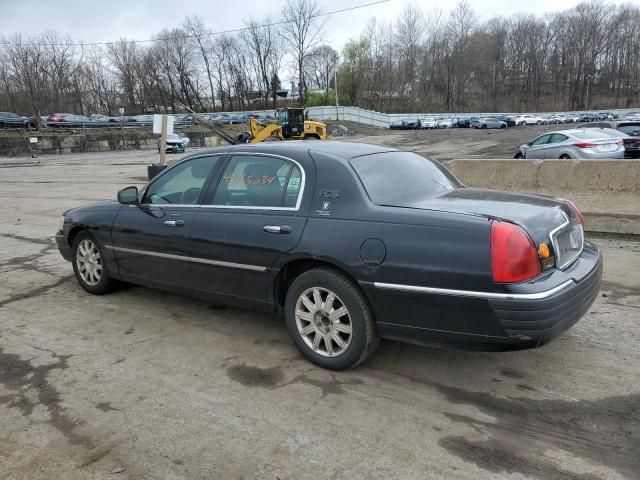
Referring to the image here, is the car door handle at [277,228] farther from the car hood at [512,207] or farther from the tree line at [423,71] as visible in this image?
the tree line at [423,71]

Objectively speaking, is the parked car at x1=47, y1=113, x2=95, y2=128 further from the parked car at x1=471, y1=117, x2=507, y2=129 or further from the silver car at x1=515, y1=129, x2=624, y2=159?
the silver car at x1=515, y1=129, x2=624, y2=159

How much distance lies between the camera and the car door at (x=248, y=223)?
3.80 m

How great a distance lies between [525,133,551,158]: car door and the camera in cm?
1613

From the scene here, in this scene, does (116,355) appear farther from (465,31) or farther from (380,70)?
(465,31)

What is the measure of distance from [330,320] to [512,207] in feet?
4.73

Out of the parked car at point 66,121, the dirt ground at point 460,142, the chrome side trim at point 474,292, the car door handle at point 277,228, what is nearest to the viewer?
the chrome side trim at point 474,292

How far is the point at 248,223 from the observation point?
3.97 m

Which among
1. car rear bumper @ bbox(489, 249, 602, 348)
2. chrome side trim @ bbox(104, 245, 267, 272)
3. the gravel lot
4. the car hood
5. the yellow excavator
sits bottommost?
the gravel lot

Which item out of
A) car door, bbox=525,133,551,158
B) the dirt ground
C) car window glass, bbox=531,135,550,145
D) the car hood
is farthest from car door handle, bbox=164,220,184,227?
the dirt ground

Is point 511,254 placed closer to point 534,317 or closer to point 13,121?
point 534,317

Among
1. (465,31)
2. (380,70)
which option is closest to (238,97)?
(380,70)

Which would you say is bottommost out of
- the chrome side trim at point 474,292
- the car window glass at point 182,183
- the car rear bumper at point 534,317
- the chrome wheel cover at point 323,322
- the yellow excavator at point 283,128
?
the chrome wheel cover at point 323,322

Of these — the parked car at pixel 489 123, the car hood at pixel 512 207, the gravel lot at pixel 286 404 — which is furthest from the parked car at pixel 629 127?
the parked car at pixel 489 123

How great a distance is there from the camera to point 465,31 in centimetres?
10956
